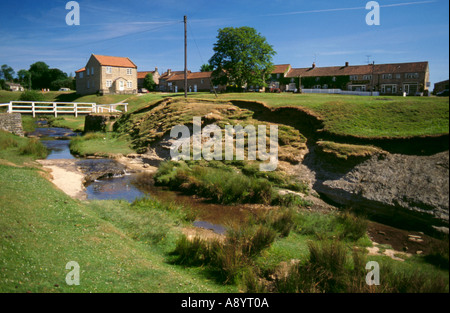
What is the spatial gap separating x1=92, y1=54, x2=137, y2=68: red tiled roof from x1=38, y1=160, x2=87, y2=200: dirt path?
5491cm

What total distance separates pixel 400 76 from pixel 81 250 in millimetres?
47314

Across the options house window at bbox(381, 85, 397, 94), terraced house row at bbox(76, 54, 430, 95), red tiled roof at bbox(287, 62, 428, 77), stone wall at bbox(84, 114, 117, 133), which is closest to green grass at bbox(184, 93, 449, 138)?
stone wall at bbox(84, 114, 117, 133)

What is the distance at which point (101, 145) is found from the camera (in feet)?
92.9

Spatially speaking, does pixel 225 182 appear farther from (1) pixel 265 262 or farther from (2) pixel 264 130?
(1) pixel 265 262

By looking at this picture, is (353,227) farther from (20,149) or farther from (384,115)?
(20,149)

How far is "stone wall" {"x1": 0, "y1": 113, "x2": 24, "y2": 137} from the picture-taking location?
93.0 feet

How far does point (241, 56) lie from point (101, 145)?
25223 millimetres

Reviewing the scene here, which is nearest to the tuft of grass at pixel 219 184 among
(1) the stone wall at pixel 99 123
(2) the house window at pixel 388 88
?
(1) the stone wall at pixel 99 123

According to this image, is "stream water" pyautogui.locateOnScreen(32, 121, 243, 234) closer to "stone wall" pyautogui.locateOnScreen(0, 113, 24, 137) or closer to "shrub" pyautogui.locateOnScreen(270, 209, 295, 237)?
"shrub" pyautogui.locateOnScreen(270, 209, 295, 237)

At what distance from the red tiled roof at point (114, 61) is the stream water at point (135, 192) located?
50.8 meters

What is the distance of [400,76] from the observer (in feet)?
145

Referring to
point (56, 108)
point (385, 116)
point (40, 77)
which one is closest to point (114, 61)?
point (56, 108)
